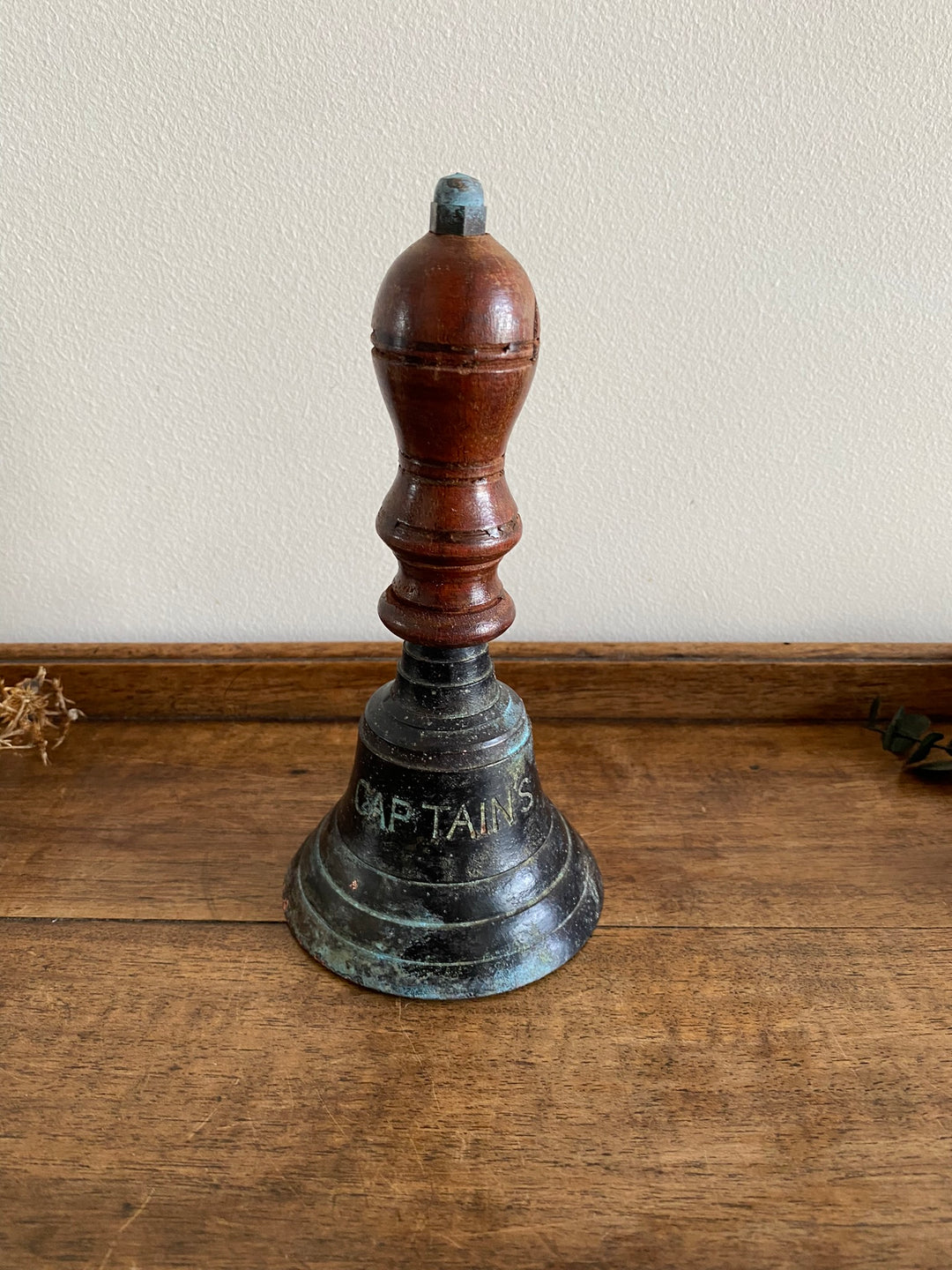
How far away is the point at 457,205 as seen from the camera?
0.56 metres

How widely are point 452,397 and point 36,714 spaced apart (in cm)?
60

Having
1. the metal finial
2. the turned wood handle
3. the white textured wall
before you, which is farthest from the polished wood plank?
the metal finial

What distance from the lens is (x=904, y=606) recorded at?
1027mm

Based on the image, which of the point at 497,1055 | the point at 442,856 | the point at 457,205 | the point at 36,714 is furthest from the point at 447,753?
the point at 36,714

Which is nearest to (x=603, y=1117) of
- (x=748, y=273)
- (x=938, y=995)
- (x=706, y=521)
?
(x=938, y=995)

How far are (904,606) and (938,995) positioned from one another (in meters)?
0.46

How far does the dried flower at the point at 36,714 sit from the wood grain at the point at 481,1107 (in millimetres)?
242

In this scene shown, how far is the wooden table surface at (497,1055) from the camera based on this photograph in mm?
528

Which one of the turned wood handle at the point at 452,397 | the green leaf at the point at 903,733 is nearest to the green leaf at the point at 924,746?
the green leaf at the point at 903,733

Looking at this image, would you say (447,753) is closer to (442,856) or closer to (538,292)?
(442,856)

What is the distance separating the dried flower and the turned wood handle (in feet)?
1.50

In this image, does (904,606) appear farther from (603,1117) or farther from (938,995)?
(603,1117)

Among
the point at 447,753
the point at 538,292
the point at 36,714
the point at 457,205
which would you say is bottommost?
the point at 36,714

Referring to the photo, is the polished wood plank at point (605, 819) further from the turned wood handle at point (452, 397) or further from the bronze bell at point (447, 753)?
the turned wood handle at point (452, 397)
